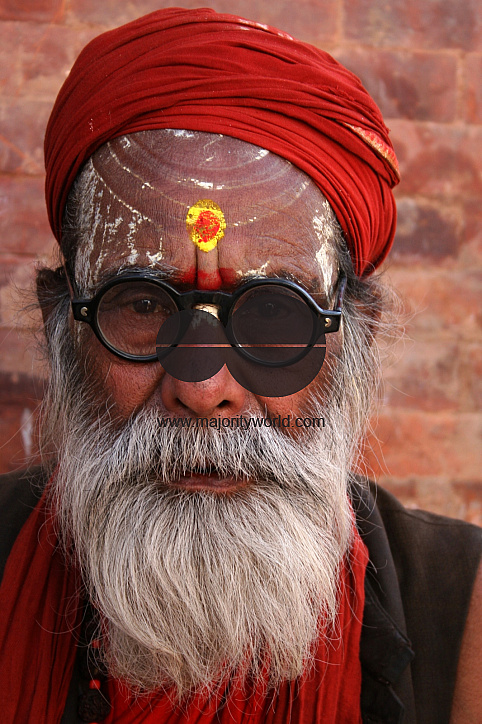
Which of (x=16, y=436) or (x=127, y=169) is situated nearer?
(x=127, y=169)

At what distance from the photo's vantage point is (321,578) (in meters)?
1.39

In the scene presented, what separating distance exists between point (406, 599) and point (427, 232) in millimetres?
1451

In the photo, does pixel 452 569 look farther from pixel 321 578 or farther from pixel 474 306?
pixel 474 306

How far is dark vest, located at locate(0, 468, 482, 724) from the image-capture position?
4.68ft

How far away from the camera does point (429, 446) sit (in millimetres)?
2344

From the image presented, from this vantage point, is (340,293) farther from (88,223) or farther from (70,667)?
(70,667)

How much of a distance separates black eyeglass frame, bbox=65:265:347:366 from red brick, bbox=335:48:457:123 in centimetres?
134

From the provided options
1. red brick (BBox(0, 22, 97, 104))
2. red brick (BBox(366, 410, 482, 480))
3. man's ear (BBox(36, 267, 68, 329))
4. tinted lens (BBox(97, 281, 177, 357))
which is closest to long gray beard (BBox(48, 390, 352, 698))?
tinted lens (BBox(97, 281, 177, 357))

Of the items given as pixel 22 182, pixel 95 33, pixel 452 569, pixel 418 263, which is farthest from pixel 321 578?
pixel 95 33

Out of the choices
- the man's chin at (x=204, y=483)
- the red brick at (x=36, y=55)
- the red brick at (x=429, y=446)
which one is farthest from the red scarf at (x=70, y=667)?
the red brick at (x=36, y=55)

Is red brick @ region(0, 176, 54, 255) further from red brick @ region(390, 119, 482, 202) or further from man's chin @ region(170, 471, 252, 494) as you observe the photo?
red brick @ region(390, 119, 482, 202)

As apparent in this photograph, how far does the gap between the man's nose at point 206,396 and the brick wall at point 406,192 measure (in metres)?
1.03

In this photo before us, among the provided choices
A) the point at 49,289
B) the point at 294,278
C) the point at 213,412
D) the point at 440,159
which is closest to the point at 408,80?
the point at 440,159

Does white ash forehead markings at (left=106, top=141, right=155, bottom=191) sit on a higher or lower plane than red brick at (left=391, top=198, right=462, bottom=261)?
lower
